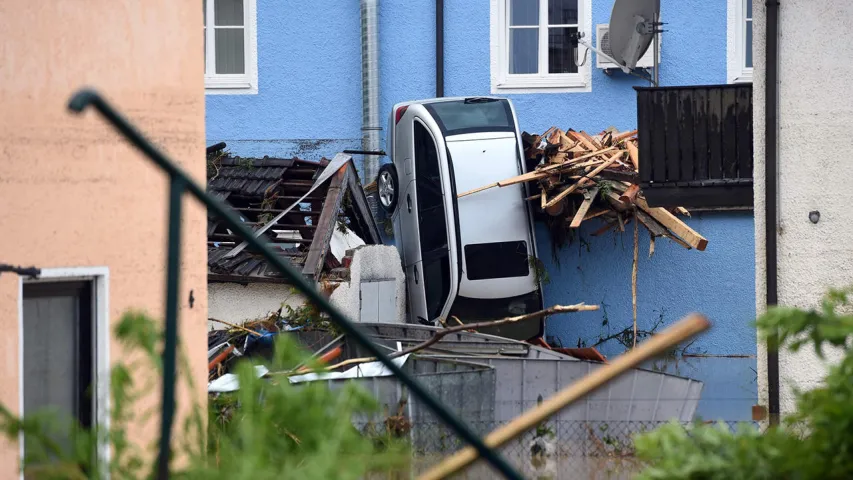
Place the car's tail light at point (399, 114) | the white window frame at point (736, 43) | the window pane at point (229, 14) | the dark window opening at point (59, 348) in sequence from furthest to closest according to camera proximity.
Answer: the window pane at point (229, 14) < the white window frame at point (736, 43) < the car's tail light at point (399, 114) < the dark window opening at point (59, 348)

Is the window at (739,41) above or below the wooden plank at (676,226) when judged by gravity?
above

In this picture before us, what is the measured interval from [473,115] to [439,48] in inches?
57.7

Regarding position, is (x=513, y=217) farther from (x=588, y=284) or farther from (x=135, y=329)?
(x=135, y=329)

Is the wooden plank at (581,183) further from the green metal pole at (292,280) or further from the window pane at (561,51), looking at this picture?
the green metal pole at (292,280)

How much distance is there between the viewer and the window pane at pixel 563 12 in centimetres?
1488

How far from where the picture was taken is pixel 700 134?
896cm

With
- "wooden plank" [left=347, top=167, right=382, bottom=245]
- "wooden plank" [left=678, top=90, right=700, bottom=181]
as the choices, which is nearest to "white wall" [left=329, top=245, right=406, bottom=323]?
"wooden plank" [left=347, top=167, right=382, bottom=245]

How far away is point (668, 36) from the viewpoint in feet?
47.6

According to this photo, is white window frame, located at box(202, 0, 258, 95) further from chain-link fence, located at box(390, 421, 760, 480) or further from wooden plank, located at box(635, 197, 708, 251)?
chain-link fence, located at box(390, 421, 760, 480)

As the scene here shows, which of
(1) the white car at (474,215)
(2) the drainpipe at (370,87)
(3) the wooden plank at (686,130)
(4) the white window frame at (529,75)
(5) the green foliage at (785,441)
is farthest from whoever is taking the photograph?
(4) the white window frame at (529,75)

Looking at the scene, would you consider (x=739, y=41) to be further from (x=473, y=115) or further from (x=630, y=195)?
(x=473, y=115)

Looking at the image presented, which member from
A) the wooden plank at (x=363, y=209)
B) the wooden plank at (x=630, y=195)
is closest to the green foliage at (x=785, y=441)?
the wooden plank at (x=630, y=195)

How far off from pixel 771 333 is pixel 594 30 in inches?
505

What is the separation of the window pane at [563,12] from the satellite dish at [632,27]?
1.44m
